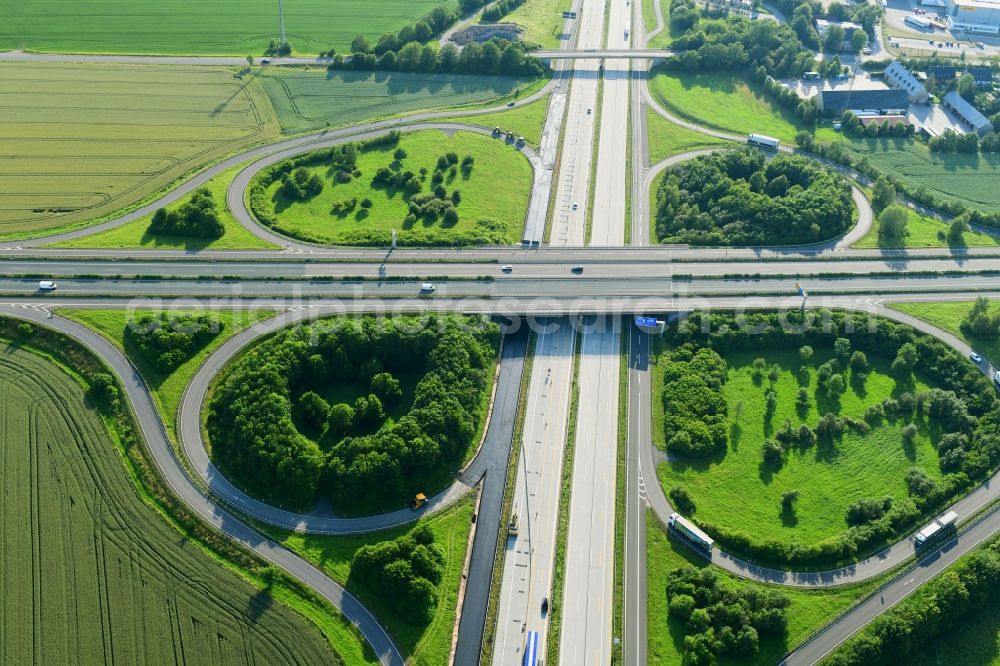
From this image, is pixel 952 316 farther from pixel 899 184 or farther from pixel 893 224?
pixel 899 184

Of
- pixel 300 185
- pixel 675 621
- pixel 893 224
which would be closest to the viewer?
pixel 675 621

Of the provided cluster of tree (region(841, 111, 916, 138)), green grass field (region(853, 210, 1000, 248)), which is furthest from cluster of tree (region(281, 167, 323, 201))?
cluster of tree (region(841, 111, 916, 138))

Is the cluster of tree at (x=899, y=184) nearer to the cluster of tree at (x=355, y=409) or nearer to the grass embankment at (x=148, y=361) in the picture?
the cluster of tree at (x=355, y=409)

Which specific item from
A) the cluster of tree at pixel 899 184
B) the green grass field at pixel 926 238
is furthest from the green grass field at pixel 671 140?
the green grass field at pixel 926 238

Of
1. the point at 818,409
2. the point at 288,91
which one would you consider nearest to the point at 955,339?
the point at 818,409

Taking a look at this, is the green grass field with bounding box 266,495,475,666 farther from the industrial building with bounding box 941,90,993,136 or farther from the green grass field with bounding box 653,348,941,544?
the industrial building with bounding box 941,90,993,136

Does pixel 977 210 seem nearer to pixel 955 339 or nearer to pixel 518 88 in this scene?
pixel 955 339

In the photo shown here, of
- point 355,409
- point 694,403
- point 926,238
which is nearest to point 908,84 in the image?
point 926,238
